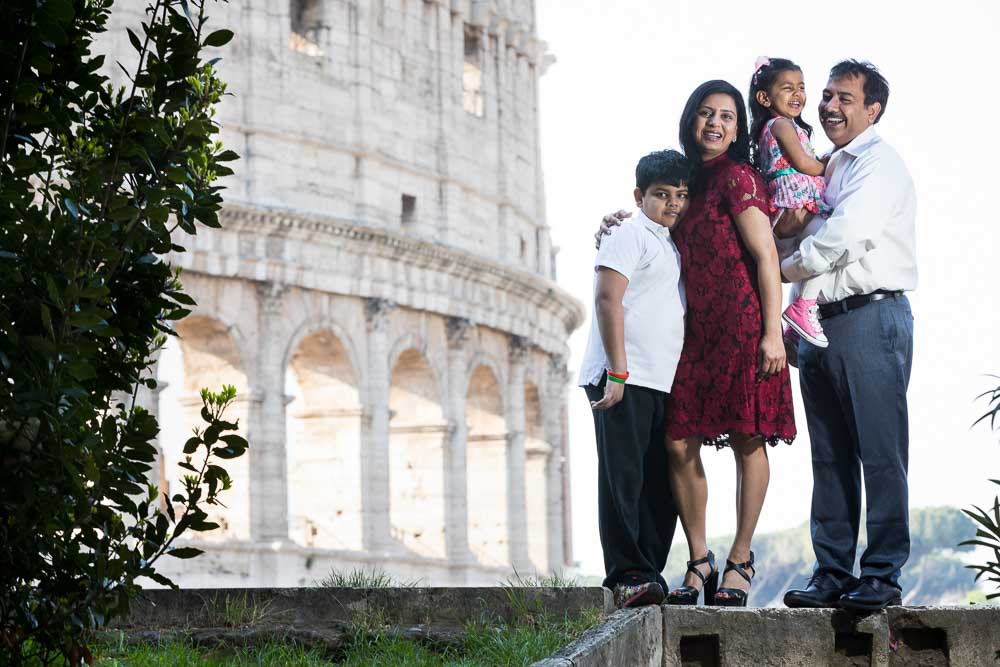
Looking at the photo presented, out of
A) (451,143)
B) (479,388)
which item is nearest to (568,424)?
(479,388)

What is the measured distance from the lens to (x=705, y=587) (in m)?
6.51

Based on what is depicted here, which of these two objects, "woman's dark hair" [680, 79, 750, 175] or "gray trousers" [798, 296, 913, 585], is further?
"woman's dark hair" [680, 79, 750, 175]

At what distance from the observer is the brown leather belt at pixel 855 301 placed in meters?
6.04

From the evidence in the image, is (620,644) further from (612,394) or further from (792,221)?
(792,221)

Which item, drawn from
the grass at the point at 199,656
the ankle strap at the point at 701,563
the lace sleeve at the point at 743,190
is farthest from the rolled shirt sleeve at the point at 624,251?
the grass at the point at 199,656

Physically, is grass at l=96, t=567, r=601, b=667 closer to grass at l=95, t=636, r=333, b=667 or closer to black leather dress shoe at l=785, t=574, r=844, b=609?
grass at l=95, t=636, r=333, b=667

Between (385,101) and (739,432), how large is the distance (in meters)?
27.6

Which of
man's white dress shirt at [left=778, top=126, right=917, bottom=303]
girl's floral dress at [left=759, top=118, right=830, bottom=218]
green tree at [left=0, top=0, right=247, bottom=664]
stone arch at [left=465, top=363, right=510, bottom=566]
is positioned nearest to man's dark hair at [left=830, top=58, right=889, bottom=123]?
man's white dress shirt at [left=778, top=126, right=917, bottom=303]

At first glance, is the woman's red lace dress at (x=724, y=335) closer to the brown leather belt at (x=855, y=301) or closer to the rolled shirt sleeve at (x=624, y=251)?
the rolled shirt sleeve at (x=624, y=251)

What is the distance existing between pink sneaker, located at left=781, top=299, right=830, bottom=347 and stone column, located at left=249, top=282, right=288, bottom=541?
79.4ft

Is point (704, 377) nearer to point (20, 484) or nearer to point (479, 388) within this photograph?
point (20, 484)

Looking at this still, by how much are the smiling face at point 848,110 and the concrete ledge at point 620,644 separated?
187 centimetres

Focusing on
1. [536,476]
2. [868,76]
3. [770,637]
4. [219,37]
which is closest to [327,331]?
[536,476]

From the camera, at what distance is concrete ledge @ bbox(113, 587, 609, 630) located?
6520mm
